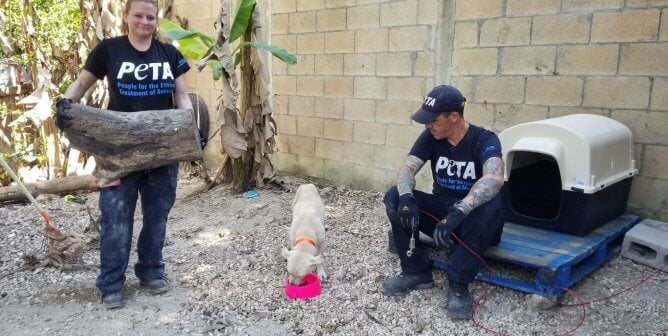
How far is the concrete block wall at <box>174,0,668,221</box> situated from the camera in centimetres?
396

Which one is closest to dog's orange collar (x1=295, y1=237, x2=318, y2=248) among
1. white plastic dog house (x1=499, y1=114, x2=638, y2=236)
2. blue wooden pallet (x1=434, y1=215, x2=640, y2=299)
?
blue wooden pallet (x1=434, y1=215, x2=640, y2=299)

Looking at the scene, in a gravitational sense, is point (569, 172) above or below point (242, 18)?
below

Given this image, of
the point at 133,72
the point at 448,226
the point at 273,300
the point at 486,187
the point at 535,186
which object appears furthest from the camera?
the point at 535,186

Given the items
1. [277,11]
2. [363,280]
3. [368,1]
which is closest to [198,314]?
[363,280]

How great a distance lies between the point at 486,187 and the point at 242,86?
3892mm

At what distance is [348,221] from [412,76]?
172 cm

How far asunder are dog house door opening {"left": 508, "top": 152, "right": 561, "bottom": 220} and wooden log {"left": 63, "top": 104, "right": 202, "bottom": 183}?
2.53 metres

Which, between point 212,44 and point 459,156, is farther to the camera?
point 212,44

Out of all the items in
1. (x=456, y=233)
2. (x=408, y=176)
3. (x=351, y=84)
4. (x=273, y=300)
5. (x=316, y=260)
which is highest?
(x=351, y=84)

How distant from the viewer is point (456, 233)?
321cm

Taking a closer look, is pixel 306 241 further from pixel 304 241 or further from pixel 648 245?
pixel 648 245

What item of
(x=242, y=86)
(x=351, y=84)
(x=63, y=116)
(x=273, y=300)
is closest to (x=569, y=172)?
(x=273, y=300)

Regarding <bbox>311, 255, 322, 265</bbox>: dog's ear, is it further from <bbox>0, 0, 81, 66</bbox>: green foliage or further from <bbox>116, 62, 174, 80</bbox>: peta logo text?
<bbox>0, 0, 81, 66</bbox>: green foliage

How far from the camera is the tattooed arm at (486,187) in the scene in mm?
2955
